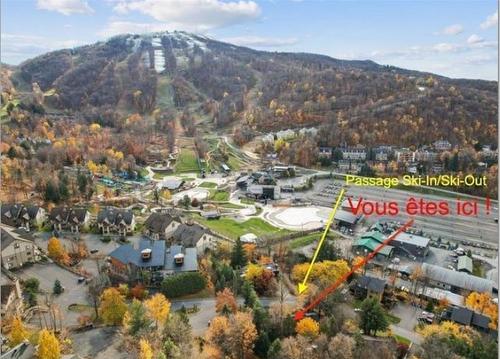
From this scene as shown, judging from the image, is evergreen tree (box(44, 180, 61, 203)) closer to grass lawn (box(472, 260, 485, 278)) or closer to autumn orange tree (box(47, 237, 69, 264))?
autumn orange tree (box(47, 237, 69, 264))

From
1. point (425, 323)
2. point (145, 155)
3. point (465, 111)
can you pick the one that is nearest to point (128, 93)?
point (145, 155)

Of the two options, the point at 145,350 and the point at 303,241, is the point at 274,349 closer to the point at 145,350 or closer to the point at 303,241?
the point at 145,350

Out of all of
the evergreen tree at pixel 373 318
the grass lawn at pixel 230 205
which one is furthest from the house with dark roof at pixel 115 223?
the evergreen tree at pixel 373 318

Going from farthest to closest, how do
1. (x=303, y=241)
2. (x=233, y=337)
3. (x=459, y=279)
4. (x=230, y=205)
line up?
(x=230, y=205)
(x=303, y=241)
(x=459, y=279)
(x=233, y=337)

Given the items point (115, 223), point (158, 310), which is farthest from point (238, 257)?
point (115, 223)

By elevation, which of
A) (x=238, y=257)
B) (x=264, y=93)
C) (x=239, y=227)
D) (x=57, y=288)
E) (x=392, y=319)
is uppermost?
(x=264, y=93)

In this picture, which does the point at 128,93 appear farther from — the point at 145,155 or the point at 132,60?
the point at 145,155

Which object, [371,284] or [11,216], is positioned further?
[11,216]

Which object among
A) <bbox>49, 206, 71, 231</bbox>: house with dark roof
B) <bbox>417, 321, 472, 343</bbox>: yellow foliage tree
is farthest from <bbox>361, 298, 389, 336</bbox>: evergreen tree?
<bbox>49, 206, 71, 231</bbox>: house with dark roof
